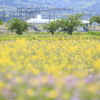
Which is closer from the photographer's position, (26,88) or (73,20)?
(26,88)

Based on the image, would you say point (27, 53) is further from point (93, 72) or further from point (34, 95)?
point (34, 95)

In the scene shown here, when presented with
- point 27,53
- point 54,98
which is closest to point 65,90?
point 54,98

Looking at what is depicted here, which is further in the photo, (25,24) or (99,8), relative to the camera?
(99,8)

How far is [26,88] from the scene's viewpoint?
11.5 feet

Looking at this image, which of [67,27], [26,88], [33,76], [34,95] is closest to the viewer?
[34,95]

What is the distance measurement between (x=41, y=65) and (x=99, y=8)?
7829 inches

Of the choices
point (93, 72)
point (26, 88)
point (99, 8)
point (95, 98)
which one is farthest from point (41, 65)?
point (99, 8)

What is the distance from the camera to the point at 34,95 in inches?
126

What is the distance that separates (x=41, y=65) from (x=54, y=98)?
2.05m

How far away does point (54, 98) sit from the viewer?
3.23 m

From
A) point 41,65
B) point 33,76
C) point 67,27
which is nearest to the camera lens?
point 33,76

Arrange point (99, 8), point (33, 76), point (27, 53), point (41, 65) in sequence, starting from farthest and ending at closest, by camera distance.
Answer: point (99, 8) < point (27, 53) < point (41, 65) < point (33, 76)

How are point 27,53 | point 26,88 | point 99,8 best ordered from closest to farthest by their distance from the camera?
point 26,88, point 27,53, point 99,8

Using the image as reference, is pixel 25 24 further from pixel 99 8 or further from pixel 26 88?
pixel 99 8
